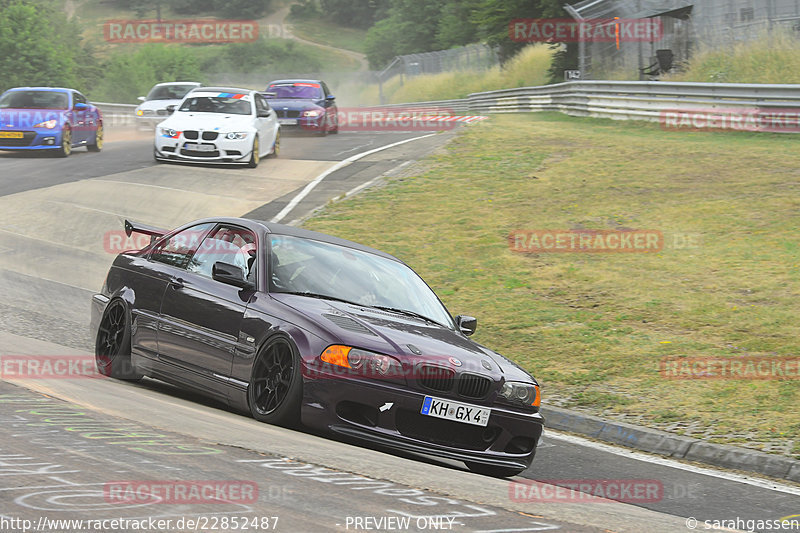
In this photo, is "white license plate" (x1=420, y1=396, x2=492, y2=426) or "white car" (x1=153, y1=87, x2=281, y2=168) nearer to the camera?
"white license plate" (x1=420, y1=396, x2=492, y2=426)

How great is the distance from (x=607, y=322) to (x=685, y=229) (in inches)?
198

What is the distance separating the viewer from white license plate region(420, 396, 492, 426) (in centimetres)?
641

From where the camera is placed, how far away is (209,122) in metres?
22.6

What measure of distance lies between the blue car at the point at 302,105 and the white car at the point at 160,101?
11.9ft

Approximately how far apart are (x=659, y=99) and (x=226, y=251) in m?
22.5

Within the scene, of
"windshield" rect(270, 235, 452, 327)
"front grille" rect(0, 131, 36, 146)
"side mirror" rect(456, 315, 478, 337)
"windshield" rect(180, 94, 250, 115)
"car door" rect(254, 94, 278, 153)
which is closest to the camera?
"windshield" rect(270, 235, 452, 327)

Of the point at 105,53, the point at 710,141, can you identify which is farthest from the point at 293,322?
the point at 105,53

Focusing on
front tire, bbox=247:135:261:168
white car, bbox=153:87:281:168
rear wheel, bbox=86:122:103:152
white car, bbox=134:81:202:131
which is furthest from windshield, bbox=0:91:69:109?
white car, bbox=134:81:202:131

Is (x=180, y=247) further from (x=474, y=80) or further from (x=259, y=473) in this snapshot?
(x=474, y=80)

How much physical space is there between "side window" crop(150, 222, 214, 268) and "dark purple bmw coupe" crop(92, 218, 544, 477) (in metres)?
0.01

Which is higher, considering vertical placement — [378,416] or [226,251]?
[226,251]

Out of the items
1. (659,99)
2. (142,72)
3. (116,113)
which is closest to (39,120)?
(659,99)

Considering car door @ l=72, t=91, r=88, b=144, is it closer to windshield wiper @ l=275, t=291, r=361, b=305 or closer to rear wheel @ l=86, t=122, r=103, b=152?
rear wheel @ l=86, t=122, r=103, b=152

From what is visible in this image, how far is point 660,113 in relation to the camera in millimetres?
28328
